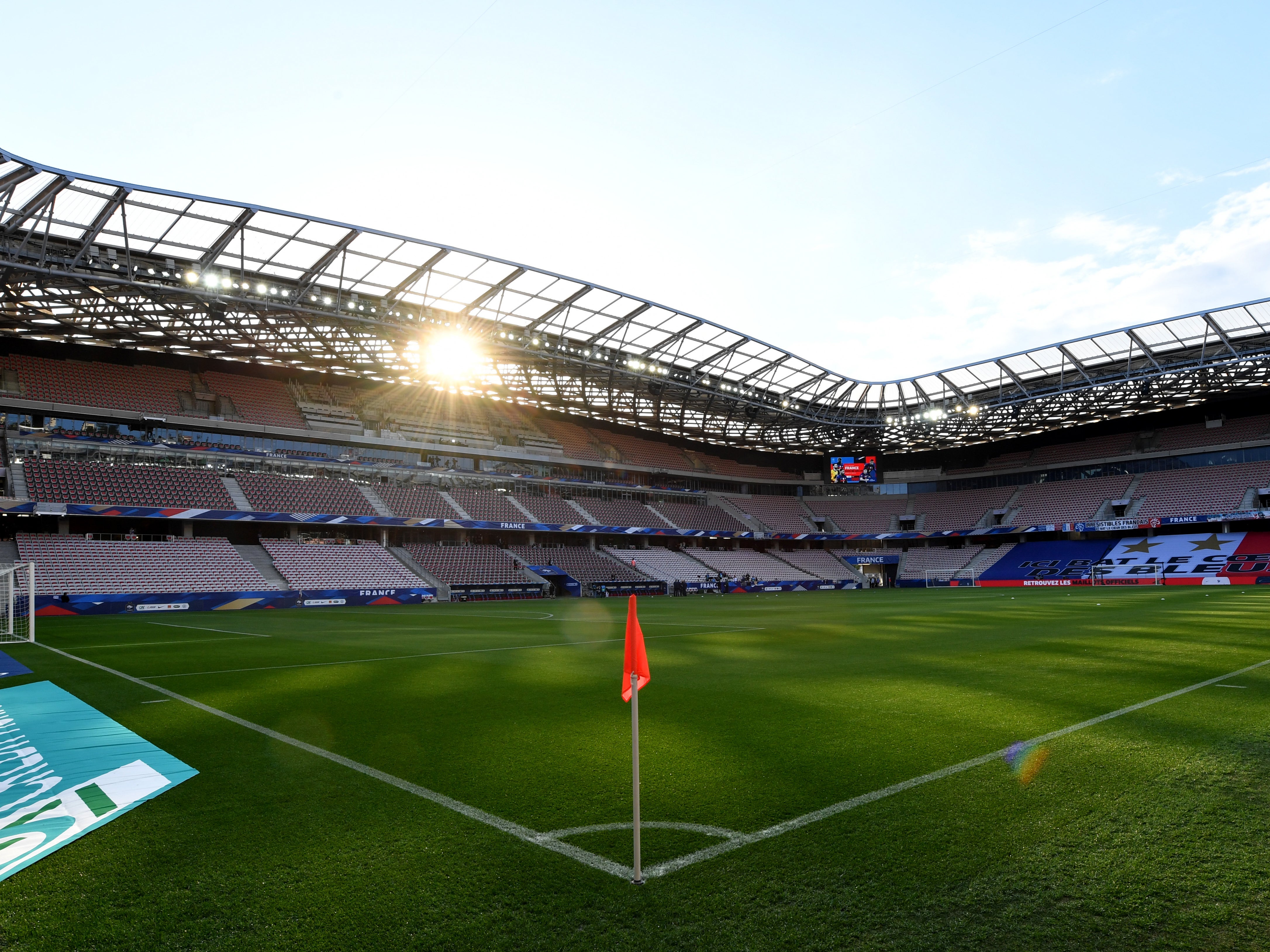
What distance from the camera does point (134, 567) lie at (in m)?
38.3

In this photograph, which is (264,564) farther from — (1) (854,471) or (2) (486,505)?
(1) (854,471)

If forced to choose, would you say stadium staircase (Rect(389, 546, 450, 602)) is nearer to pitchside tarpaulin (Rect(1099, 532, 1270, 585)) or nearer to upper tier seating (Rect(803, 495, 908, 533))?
upper tier seating (Rect(803, 495, 908, 533))

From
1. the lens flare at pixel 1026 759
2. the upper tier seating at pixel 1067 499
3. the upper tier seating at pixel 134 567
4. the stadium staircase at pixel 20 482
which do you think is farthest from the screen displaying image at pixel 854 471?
the lens flare at pixel 1026 759

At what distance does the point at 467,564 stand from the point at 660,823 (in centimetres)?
4795

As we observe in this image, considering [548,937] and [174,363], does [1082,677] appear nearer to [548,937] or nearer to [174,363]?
[548,937]

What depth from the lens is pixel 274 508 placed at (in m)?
46.4

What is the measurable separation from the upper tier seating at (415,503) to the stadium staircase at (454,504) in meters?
0.13

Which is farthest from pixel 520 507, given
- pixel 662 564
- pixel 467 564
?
pixel 662 564

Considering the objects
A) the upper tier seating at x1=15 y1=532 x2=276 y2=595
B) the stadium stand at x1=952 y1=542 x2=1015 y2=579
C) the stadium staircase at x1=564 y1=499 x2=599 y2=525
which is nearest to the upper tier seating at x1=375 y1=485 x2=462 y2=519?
the upper tier seating at x1=15 y1=532 x2=276 y2=595

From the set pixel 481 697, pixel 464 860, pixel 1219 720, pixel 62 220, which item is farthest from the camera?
pixel 62 220

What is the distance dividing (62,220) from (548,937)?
35928mm

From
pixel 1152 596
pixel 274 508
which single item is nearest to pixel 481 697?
pixel 1152 596

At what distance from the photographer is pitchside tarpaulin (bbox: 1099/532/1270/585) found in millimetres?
52875

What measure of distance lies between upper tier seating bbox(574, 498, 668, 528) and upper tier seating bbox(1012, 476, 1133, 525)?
35.3 m
